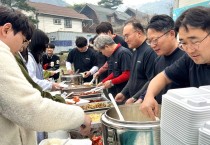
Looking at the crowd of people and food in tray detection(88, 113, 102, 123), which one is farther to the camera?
food in tray detection(88, 113, 102, 123)

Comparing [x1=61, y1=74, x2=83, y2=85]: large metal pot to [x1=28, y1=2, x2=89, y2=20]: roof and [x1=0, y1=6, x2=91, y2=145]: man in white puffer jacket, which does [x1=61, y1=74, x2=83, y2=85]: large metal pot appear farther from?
[x1=28, y1=2, x2=89, y2=20]: roof

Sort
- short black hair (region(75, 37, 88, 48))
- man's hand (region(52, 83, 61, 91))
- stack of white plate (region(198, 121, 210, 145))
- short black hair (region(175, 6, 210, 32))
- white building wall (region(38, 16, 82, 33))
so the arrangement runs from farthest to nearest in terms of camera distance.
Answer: white building wall (region(38, 16, 82, 33)), short black hair (region(75, 37, 88, 48)), man's hand (region(52, 83, 61, 91)), short black hair (region(175, 6, 210, 32)), stack of white plate (region(198, 121, 210, 145))

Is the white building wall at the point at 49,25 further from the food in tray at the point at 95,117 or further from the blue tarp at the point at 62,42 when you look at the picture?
the food in tray at the point at 95,117

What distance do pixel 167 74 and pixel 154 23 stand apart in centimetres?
69

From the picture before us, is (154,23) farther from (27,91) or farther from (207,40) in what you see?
(27,91)

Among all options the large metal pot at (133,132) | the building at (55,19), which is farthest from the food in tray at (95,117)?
the building at (55,19)

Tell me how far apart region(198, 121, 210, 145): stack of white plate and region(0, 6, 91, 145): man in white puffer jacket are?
69 centimetres

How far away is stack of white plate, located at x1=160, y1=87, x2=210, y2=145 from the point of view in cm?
65

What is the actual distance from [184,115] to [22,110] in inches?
26.6

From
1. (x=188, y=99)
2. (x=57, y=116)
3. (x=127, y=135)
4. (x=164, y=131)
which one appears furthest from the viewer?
(x=57, y=116)

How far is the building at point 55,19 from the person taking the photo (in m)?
24.0

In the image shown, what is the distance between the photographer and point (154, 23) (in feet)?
6.72

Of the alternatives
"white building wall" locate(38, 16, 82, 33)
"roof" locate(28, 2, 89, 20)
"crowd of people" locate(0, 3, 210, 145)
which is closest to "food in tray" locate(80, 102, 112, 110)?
"crowd of people" locate(0, 3, 210, 145)

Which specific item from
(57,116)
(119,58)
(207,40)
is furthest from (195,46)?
(119,58)
